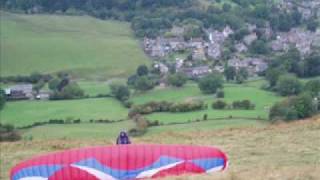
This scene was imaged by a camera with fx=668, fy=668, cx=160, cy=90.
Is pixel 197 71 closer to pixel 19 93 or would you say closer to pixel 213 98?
pixel 213 98

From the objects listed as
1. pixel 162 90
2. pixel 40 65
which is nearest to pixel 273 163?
pixel 162 90

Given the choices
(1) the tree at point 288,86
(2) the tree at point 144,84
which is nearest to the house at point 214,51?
(2) the tree at point 144,84

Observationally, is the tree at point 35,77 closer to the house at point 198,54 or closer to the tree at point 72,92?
the tree at point 72,92

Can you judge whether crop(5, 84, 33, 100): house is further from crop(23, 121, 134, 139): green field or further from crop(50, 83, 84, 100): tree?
crop(23, 121, 134, 139): green field

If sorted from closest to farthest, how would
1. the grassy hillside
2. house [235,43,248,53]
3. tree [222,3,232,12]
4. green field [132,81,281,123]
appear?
green field [132,81,281,123] < the grassy hillside < house [235,43,248,53] < tree [222,3,232,12]

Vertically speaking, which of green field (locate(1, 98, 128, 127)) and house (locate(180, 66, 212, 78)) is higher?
house (locate(180, 66, 212, 78))

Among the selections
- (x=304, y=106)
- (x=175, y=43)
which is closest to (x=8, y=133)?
(x=304, y=106)

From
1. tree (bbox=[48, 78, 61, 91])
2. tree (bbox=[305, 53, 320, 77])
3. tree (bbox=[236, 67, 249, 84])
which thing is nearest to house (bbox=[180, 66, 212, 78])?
tree (bbox=[236, 67, 249, 84])
